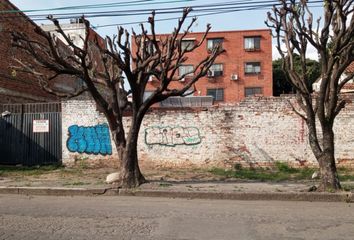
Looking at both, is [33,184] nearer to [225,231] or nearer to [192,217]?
[192,217]

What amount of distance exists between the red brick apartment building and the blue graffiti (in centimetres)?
3997

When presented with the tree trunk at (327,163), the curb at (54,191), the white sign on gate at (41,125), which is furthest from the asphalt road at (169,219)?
the white sign on gate at (41,125)

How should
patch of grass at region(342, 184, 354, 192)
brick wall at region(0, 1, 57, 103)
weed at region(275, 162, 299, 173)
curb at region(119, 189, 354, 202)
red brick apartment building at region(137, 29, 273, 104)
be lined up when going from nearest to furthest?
curb at region(119, 189, 354, 202)
patch of grass at region(342, 184, 354, 192)
weed at region(275, 162, 299, 173)
brick wall at region(0, 1, 57, 103)
red brick apartment building at region(137, 29, 273, 104)

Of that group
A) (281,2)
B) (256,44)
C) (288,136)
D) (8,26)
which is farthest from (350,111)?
(256,44)

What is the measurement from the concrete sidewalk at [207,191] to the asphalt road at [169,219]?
457 mm

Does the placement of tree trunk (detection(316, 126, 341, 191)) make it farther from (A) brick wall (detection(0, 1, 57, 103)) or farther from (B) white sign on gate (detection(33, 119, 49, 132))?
(A) brick wall (detection(0, 1, 57, 103))

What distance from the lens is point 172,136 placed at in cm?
1788

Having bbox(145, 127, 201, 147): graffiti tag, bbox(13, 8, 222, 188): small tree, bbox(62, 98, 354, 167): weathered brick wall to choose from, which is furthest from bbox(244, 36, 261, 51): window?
bbox(13, 8, 222, 188): small tree

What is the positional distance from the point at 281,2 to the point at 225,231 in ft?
22.7

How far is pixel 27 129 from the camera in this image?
19.3m

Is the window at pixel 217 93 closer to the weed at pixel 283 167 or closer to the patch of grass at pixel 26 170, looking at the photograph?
the patch of grass at pixel 26 170

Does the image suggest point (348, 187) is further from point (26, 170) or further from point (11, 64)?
point (11, 64)

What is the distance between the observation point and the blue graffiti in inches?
720

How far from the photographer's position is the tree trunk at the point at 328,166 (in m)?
11.8
